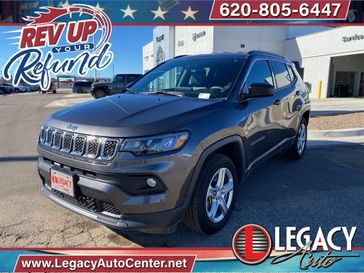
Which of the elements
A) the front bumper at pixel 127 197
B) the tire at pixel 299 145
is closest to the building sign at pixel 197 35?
the tire at pixel 299 145

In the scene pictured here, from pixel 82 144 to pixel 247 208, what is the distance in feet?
6.95

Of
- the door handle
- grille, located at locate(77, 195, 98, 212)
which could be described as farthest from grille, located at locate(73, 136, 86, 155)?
the door handle

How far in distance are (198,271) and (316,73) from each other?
27906 mm

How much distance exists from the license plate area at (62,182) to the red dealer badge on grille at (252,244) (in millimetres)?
1585

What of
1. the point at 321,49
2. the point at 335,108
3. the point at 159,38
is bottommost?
the point at 335,108

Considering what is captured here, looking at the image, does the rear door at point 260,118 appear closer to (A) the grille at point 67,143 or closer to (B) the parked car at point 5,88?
(A) the grille at point 67,143

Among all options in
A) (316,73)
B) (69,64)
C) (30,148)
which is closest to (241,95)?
(69,64)

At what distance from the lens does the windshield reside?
3.58m

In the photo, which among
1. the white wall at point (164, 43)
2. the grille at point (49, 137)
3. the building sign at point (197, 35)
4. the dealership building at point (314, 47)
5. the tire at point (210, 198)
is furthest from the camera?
the white wall at point (164, 43)

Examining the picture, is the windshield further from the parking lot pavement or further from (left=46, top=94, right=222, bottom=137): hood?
the parking lot pavement

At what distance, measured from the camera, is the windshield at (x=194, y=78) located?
3.58m

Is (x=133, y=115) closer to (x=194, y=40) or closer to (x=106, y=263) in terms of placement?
(x=106, y=263)

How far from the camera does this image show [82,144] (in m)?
2.71

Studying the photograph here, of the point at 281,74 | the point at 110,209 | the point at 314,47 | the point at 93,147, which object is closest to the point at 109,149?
the point at 93,147
